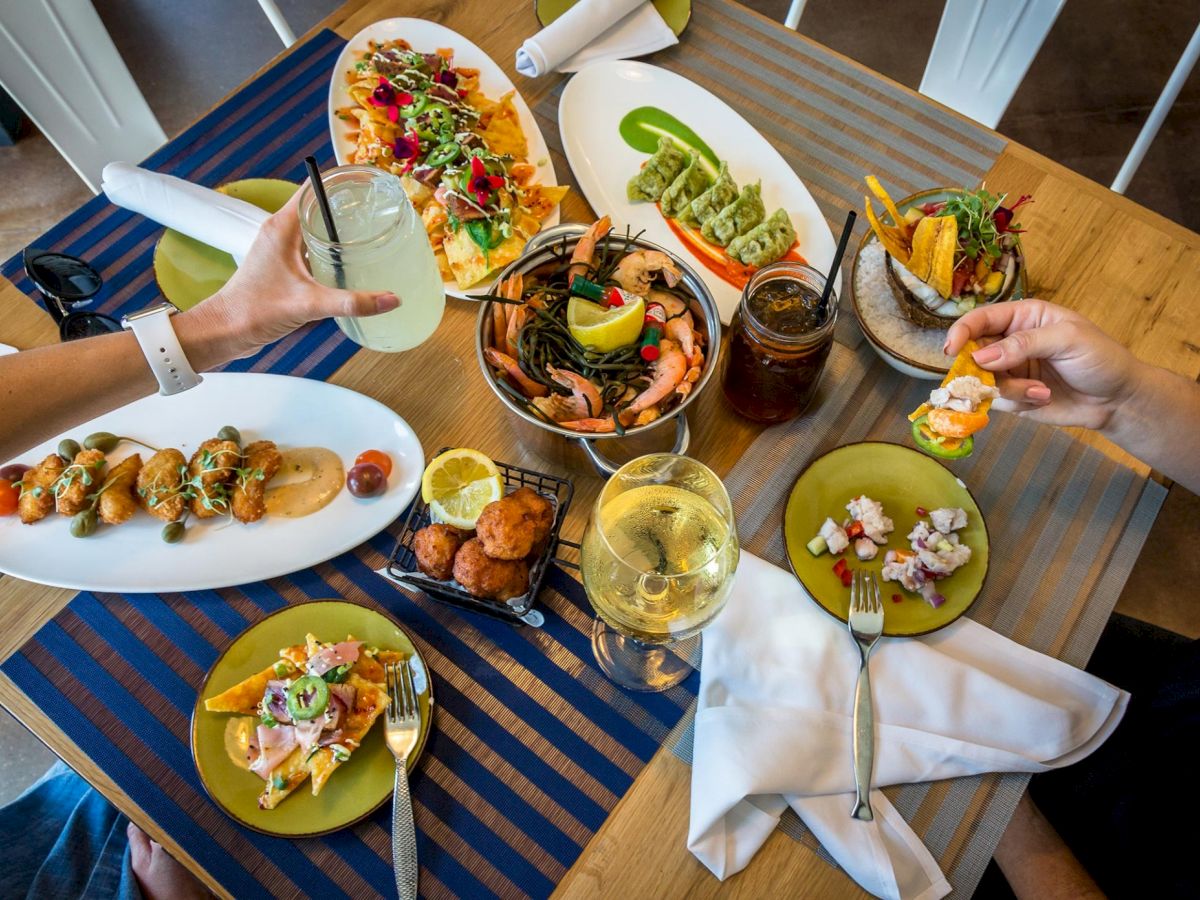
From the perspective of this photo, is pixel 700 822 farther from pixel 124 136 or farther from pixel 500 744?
pixel 124 136

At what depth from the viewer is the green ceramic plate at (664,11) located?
1.92 metres

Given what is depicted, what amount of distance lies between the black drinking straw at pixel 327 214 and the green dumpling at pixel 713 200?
683 mm

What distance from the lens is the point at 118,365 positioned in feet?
4.57

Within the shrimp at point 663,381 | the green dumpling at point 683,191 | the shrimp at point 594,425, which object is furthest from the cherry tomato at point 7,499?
the green dumpling at point 683,191

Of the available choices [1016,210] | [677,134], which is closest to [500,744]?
[677,134]

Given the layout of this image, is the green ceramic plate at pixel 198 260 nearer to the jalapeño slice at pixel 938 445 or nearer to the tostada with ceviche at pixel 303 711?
the tostada with ceviche at pixel 303 711

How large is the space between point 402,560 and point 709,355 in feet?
1.94

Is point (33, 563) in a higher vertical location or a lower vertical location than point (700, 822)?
higher

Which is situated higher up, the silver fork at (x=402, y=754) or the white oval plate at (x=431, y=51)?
the white oval plate at (x=431, y=51)

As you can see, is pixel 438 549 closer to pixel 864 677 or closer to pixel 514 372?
pixel 514 372

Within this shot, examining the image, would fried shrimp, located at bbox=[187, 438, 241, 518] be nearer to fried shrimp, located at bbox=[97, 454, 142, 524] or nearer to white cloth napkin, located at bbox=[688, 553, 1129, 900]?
fried shrimp, located at bbox=[97, 454, 142, 524]

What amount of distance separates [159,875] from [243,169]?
1.44 metres

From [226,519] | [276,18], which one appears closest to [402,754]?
[226,519]

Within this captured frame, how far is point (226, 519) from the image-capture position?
142 cm
